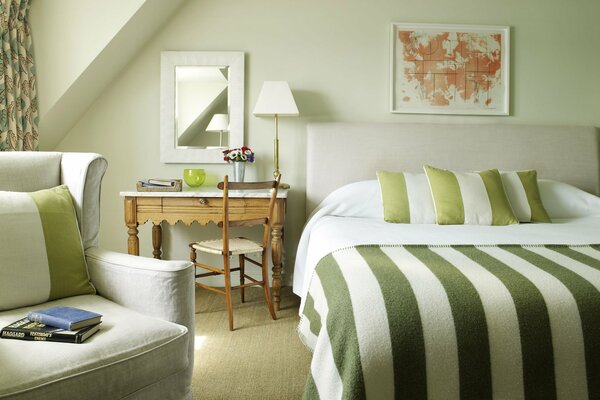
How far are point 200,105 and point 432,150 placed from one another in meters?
1.63

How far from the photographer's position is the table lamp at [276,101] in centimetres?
341

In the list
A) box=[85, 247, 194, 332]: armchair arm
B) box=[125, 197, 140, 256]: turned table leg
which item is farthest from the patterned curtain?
box=[85, 247, 194, 332]: armchair arm

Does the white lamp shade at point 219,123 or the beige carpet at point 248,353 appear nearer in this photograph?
the beige carpet at point 248,353

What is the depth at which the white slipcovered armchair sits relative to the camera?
1.30m

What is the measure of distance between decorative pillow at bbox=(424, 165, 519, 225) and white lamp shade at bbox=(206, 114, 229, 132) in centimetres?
146

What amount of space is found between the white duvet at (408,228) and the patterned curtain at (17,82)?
178 cm

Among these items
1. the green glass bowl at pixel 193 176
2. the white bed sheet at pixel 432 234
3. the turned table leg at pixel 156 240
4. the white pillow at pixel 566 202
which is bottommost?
the turned table leg at pixel 156 240

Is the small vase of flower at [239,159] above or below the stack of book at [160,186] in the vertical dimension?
above

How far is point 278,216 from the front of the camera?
320 cm

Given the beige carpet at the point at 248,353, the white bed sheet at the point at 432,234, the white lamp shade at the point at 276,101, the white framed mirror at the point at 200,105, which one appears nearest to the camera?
the beige carpet at the point at 248,353

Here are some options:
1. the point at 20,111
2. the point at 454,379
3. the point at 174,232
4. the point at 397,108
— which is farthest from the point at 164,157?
the point at 454,379

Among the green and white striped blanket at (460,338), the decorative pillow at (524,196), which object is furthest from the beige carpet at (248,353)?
the decorative pillow at (524,196)

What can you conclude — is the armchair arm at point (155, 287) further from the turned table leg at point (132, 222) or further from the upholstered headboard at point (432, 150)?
the upholstered headboard at point (432, 150)

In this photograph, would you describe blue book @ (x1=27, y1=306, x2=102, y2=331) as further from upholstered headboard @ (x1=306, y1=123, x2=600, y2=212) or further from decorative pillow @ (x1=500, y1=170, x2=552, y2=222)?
decorative pillow @ (x1=500, y1=170, x2=552, y2=222)
